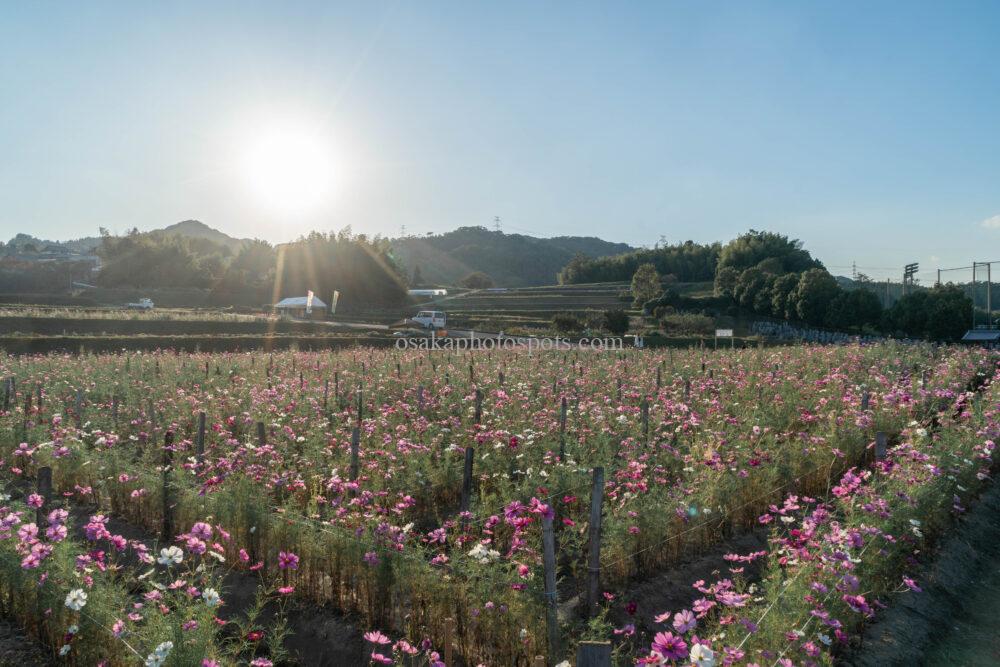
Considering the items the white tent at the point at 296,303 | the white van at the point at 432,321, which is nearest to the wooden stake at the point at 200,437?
the white van at the point at 432,321

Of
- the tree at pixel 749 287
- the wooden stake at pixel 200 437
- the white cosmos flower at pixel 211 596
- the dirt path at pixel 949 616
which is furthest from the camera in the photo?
the tree at pixel 749 287

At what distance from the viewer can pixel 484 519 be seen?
6.25 meters

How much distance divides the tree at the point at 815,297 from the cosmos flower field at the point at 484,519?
42.3 meters

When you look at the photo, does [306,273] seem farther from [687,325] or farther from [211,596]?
[211,596]

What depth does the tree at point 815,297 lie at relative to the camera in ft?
166

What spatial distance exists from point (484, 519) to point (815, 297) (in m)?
50.7

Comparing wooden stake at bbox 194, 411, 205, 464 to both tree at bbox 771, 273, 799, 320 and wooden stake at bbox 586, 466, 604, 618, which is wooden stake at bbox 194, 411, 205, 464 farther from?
tree at bbox 771, 273, 799, 320

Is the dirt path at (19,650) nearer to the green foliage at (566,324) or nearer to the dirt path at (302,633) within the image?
the dirt path at (302,633)

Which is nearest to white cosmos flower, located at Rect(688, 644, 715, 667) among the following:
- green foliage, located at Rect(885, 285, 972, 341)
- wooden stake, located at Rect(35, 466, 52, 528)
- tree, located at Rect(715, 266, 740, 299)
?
wooden stake, located at Rect(35, 466, 52, 528)

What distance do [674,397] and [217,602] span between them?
7.90m

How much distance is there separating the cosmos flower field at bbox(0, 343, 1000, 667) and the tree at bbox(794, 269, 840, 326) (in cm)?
4235

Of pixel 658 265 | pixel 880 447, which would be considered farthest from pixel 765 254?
pixel 880 447

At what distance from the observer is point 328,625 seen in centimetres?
506

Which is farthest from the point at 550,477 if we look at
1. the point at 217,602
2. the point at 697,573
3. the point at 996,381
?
the point at 996,381
